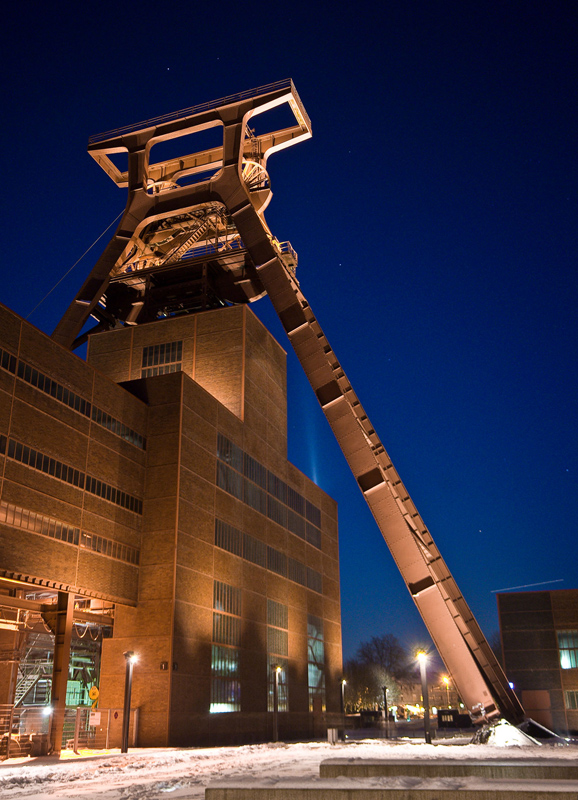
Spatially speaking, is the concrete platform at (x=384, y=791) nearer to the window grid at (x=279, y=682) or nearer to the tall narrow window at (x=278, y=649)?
the window grid at (x=279, y=682)

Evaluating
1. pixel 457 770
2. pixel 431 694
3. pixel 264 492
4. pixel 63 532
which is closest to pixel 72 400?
pixel 63 532

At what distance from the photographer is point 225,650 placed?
39.6m

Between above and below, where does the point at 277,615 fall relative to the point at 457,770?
above

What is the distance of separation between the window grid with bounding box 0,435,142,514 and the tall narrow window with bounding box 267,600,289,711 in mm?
15379

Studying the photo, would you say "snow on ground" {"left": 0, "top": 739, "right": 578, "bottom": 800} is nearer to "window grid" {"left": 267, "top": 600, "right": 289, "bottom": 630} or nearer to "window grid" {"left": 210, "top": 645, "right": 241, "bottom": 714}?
"window grid" {"left": 210, "top": 645, "right": 241, "bottom": 714}

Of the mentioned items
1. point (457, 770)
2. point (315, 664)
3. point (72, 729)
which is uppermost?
point (315, 664)

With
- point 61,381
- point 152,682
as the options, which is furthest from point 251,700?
point 61,381

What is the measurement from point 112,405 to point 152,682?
1320cm

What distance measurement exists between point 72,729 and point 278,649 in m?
Result: 17.6

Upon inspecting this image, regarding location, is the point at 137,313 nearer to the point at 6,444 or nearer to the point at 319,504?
the point at 319,504

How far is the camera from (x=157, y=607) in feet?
113

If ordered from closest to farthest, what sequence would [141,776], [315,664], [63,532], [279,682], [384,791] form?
[384,791]
[141,776]
[63,532]
[279,682]
[315,664]

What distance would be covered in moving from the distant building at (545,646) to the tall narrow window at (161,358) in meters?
36.0

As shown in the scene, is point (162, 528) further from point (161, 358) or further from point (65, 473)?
point (161, 358)
